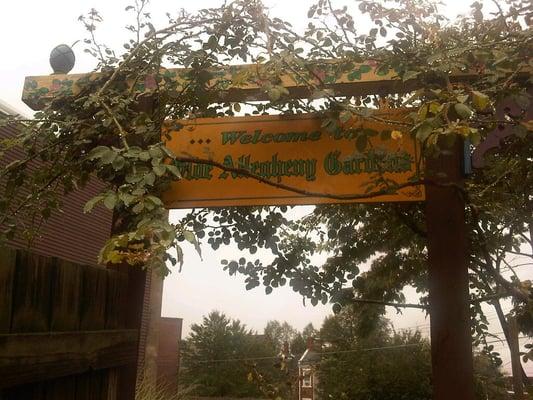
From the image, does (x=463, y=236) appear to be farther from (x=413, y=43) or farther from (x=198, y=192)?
(x=198, y=192)

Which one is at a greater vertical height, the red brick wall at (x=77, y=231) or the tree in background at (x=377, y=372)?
the red brick wall at (x=77, y=231)

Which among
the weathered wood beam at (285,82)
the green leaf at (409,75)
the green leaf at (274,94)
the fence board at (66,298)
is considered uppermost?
the weathered wood beam at (285,82)

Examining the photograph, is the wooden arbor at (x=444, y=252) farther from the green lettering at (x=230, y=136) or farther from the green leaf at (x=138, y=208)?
the green leaf at (x=138, y=208)

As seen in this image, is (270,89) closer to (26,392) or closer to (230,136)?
(230,136)

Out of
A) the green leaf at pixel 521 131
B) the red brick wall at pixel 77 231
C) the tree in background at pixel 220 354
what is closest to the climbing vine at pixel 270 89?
the green leaf at pixel 521 131

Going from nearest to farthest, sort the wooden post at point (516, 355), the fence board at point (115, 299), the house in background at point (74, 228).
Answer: the fence board at point (115, 299)
the wooden post at point (516, 355)
the house in background at point (74, 228)

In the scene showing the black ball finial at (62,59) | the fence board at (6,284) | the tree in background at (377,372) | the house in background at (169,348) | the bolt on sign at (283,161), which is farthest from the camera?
the house in background at (169,348)

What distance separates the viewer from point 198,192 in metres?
2.60

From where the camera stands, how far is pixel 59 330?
1.63m

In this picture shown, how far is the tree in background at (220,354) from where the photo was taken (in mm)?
32719

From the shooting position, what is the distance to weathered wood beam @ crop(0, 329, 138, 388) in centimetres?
141

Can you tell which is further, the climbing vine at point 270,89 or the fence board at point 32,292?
the climbing vine at point 270,89

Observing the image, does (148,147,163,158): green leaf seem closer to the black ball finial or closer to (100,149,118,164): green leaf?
(100,149,118,164): green leaf

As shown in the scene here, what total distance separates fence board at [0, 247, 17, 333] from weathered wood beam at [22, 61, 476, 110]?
1286mm
